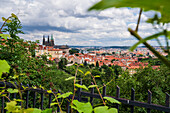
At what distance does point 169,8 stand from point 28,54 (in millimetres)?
4424

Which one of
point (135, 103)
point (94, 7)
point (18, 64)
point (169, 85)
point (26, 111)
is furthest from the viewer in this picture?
point (169, 85)

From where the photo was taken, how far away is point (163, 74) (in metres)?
6.58

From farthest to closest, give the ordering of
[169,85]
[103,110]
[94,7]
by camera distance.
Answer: [169,85] < [103,110] < [94,7]

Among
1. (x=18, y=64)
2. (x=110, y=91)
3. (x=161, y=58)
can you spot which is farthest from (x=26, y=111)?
(x=110, y=91)

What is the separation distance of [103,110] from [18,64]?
3354mm

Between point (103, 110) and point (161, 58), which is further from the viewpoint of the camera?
point (103, 110)

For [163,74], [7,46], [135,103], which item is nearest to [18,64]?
[7,46]

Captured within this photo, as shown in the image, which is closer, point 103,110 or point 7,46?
point 103,110

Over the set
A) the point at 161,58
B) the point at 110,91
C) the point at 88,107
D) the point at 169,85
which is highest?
the point at 161,58

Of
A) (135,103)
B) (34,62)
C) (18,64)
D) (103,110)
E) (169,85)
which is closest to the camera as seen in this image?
(103,110)

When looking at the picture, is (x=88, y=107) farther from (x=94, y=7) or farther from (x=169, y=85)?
(x=169, y=85)

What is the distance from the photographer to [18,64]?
3.55 m

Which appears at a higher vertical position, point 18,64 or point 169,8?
point 169,8

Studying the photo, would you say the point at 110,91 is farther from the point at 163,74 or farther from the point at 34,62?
the point at 34,62
